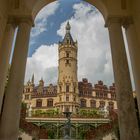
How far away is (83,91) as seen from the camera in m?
104

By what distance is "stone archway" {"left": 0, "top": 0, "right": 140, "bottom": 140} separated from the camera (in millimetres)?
8188

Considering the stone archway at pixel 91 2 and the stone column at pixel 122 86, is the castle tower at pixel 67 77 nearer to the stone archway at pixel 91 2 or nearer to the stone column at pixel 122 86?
the stone archway at pixel 91 2

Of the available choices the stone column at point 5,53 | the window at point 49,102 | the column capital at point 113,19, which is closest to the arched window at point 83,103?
the window at point 49,102

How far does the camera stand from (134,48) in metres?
10.2

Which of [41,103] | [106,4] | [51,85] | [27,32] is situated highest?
[51,85]

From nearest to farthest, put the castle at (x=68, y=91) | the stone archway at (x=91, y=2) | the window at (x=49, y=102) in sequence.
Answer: the stone archway at (x=91, y=2)
the castle at (x=68, y=91)
the window at (x=49, y=102)

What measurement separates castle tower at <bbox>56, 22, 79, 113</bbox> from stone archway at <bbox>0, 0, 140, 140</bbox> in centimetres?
8040

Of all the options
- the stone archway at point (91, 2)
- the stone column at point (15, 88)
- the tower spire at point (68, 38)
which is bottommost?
the stone column at point (15, 88)

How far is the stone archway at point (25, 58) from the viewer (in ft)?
26.9

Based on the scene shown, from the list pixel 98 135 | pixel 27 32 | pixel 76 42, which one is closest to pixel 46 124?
pixel 98 135

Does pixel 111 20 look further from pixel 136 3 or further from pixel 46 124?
pixel 46 124

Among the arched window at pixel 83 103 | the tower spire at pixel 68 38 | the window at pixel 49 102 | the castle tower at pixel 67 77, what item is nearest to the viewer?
the castle tower at pixel 67 77

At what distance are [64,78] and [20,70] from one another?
87.5 meters

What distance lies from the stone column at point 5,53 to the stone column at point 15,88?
0.48m
